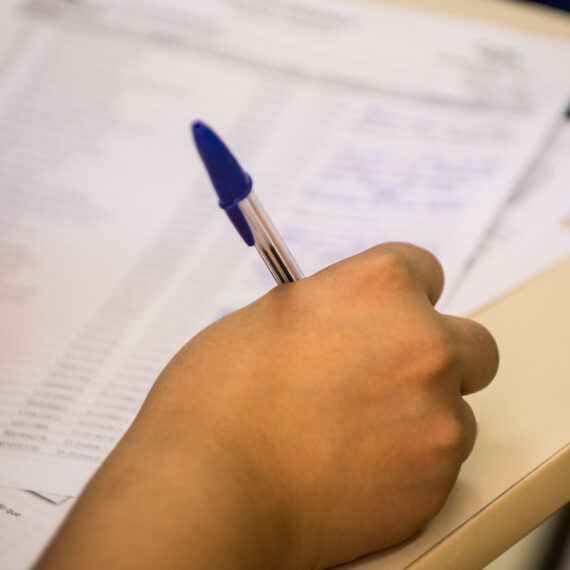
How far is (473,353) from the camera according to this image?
1.18 ft

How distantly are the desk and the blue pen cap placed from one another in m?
0.16

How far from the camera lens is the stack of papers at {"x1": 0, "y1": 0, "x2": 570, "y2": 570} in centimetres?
47

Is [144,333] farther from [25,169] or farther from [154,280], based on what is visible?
[25,169]

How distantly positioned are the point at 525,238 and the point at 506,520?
9.5 inches

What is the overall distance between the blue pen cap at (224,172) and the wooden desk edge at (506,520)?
0.17 meters

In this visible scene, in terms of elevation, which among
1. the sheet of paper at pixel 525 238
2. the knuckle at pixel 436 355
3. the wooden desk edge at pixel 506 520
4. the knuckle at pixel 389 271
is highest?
the knuckle at pixel 389 271

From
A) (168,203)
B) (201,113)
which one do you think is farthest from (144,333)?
(201,113)

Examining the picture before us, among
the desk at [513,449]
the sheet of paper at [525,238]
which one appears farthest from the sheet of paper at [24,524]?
the sheet of paper at [525,238]

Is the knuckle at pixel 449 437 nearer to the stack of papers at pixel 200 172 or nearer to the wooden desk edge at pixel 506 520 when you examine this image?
the wooden desk edge at pixel 506 520

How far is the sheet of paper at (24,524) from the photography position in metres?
0.36

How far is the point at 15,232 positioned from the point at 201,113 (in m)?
0.20

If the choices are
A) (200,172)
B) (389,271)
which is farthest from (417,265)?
(200,172)

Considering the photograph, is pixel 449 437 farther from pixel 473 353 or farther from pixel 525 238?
pixel 525 238

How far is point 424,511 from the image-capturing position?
1.08 ft
